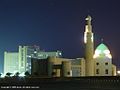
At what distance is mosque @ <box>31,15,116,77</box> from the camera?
451ft

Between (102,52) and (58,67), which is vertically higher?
(102,52)

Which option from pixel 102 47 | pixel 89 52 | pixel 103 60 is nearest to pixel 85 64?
pixel 89 52

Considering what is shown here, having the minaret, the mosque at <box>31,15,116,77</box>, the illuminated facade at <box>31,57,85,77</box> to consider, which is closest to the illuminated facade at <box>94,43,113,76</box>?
the mosque at <box>31,15,116,77</box>

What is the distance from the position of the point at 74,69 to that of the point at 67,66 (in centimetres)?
478

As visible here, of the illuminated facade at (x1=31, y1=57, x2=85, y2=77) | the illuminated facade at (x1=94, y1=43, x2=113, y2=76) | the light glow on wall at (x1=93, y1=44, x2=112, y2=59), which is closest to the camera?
the illuminated facade at (x1=31, y1=57, x2=85, y2=77)

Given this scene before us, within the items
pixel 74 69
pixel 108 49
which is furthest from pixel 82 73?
pixel 108 49

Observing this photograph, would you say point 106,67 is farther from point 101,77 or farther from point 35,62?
point 35,62

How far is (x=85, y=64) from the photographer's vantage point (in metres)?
141

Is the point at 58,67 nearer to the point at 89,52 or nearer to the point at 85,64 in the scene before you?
the point at 85,64

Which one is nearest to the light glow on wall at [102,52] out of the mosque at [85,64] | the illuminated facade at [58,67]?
the mosque at [85,64]

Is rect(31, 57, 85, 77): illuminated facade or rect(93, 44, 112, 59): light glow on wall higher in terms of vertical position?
rect(93, 44, 112, 59): light glow on wall

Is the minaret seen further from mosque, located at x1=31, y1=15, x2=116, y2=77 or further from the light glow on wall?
the light glow on wall

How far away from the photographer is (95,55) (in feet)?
472

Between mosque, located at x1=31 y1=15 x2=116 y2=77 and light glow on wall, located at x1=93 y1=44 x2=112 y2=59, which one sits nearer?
mosque, located at x1=31 y1=15 x2=116 y2=77
